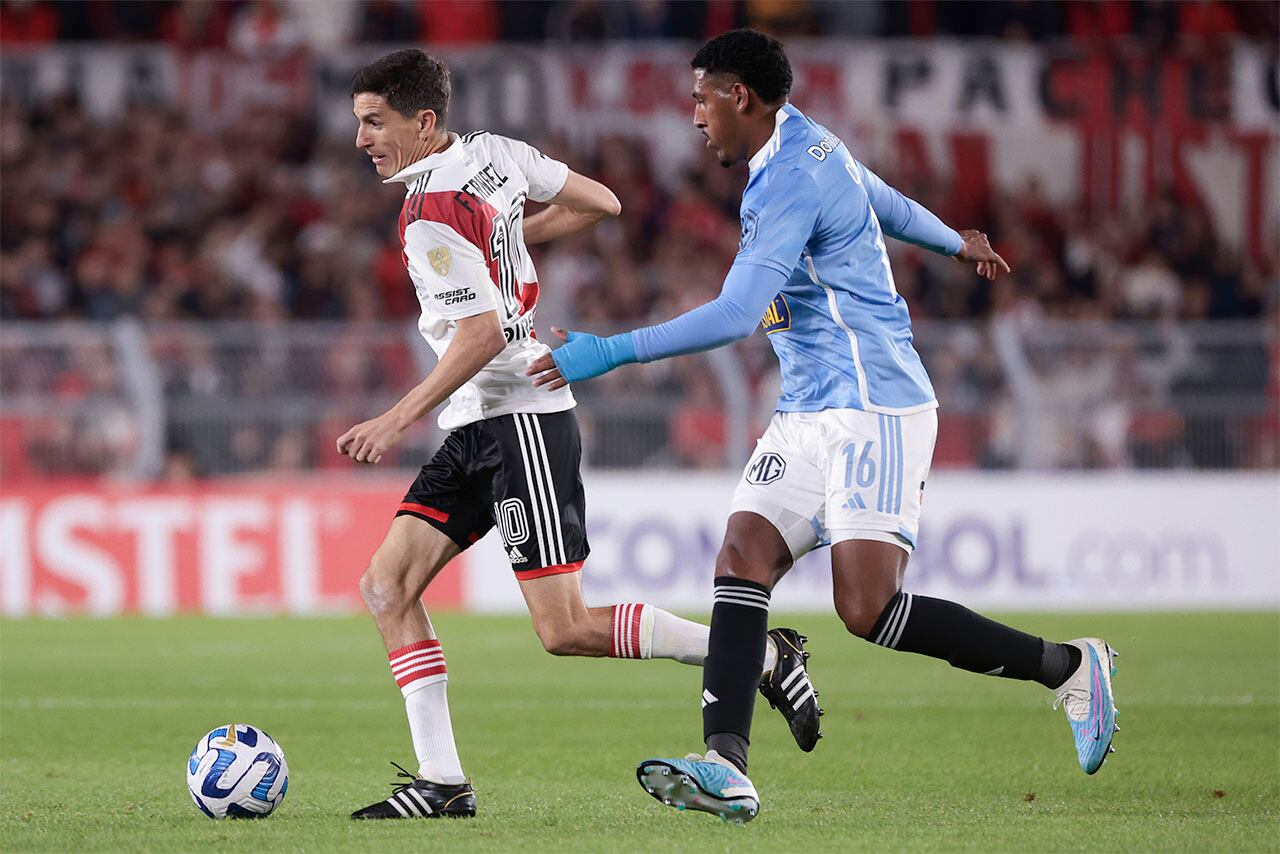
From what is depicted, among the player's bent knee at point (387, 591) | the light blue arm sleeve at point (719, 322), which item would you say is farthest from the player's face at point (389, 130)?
the player's bent knee at point (387, 591)

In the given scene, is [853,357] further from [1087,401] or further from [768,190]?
[1087,401]

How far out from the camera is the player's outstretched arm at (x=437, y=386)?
5.51 metres

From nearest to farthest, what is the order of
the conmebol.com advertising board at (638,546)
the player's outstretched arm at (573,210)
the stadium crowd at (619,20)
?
the player's outstretched arm at (573,210)
the conmebol.com advertising board at (638,546)
the stadium crowd at (619,20)

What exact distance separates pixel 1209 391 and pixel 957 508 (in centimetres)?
224

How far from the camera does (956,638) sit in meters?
5.74

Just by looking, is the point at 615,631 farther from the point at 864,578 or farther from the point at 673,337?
the point at 673,337

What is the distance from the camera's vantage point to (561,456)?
20.4 ft

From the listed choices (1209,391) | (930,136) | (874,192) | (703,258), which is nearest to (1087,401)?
(1209,391)

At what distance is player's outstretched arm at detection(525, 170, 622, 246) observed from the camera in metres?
6.55

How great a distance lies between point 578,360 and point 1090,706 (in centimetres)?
198

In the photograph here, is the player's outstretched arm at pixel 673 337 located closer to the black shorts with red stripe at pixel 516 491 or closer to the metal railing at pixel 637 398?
the black shorts with red stripe at pixel 516 491

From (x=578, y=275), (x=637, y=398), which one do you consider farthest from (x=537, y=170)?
(x=578, y=275)

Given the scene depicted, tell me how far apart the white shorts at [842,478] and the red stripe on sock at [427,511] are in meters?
0.97

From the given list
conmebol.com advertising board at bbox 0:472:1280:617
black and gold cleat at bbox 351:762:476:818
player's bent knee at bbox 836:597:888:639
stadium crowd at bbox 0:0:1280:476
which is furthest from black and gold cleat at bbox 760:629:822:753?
stadium crowd at bbox 0:0:1280:476
